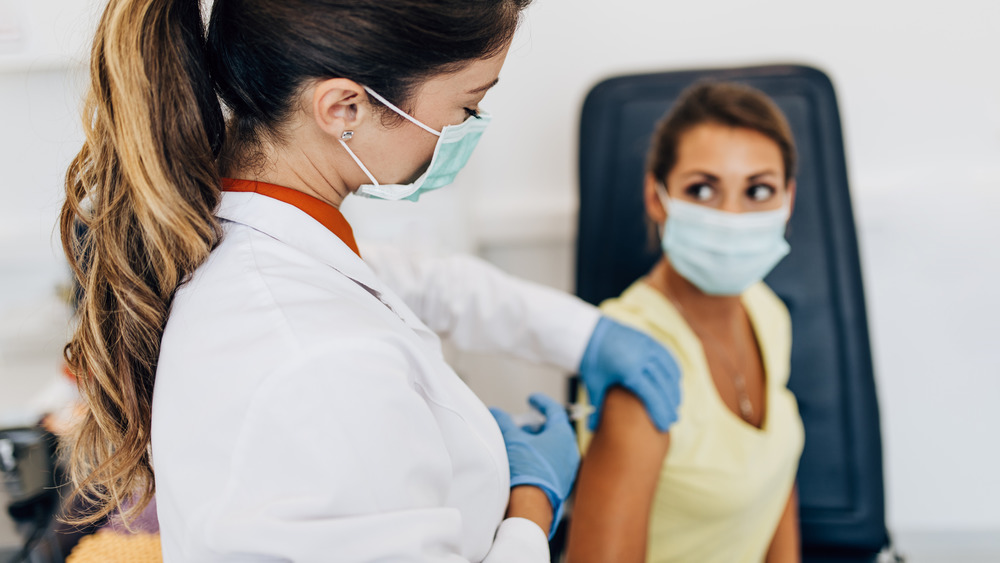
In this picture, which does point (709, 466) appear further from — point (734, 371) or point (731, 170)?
point (731, 170)

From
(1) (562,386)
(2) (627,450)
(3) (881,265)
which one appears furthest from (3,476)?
(3) (881,265)

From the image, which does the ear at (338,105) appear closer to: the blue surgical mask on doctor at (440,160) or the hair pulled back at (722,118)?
the blue surgical mask on doctor at (440,160)

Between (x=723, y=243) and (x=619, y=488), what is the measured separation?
449 mm

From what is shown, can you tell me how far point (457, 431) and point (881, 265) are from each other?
146 centimetres

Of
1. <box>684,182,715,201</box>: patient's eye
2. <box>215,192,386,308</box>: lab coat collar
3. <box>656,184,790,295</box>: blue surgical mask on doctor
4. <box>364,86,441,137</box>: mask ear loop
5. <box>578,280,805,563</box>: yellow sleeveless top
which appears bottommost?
<box>578,280,805,563</box>: yellow sleeveless top

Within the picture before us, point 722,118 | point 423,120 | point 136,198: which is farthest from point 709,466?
point 136,198

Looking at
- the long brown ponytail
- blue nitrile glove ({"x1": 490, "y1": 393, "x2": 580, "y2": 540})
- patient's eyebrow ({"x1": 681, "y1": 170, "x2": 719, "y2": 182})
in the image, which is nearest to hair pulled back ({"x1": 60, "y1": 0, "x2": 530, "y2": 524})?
the long brown ponytail

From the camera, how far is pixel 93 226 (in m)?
0.60

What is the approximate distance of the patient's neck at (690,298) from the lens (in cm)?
121

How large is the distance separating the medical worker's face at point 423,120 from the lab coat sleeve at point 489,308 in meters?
0.40

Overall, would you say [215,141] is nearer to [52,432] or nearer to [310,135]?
[310,135]

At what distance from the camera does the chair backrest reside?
50.2 inches

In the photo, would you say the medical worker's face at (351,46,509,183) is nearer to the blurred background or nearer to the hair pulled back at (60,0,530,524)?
the hair pulled back at (60,0,530,524)

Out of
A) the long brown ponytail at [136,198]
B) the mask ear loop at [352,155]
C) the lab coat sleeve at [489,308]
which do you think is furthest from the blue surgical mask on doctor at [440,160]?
the lab coat sleeve at [489,308]
